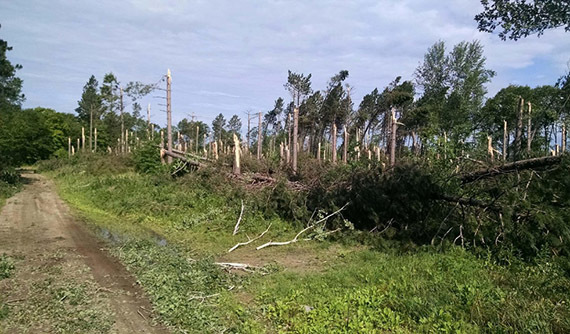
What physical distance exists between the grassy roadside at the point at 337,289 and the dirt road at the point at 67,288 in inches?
13.3

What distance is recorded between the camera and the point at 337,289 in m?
5.64

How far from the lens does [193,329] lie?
4.53m

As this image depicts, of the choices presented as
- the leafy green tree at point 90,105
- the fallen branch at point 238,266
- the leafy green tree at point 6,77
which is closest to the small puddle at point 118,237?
the fallen branch at point 238,266

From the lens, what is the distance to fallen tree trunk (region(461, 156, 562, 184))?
6836 millimetres

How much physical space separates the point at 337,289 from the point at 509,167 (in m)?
4.51

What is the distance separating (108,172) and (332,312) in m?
22.4

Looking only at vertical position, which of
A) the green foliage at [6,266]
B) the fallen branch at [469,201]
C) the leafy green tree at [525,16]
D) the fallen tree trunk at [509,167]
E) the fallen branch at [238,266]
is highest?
the leafy green tree at [525,16]

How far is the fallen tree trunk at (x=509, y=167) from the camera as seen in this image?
22.4 feet

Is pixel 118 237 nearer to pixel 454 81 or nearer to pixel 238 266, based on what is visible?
pixel 238 266

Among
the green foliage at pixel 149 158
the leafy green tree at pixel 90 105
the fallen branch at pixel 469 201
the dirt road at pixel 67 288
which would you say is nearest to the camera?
the dirt road at pixel 67 288

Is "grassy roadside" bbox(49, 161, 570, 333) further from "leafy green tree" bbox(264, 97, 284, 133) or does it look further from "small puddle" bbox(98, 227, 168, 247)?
"leafy green tree" bbox(264, 97, 284, 133)

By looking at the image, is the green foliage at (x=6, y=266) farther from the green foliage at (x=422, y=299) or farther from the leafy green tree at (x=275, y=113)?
the leafy green tree at (x=275, y=113)

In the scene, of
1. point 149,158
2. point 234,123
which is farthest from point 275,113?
point 149,158

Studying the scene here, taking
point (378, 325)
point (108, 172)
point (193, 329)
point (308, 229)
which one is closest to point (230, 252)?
point (308, 229)
